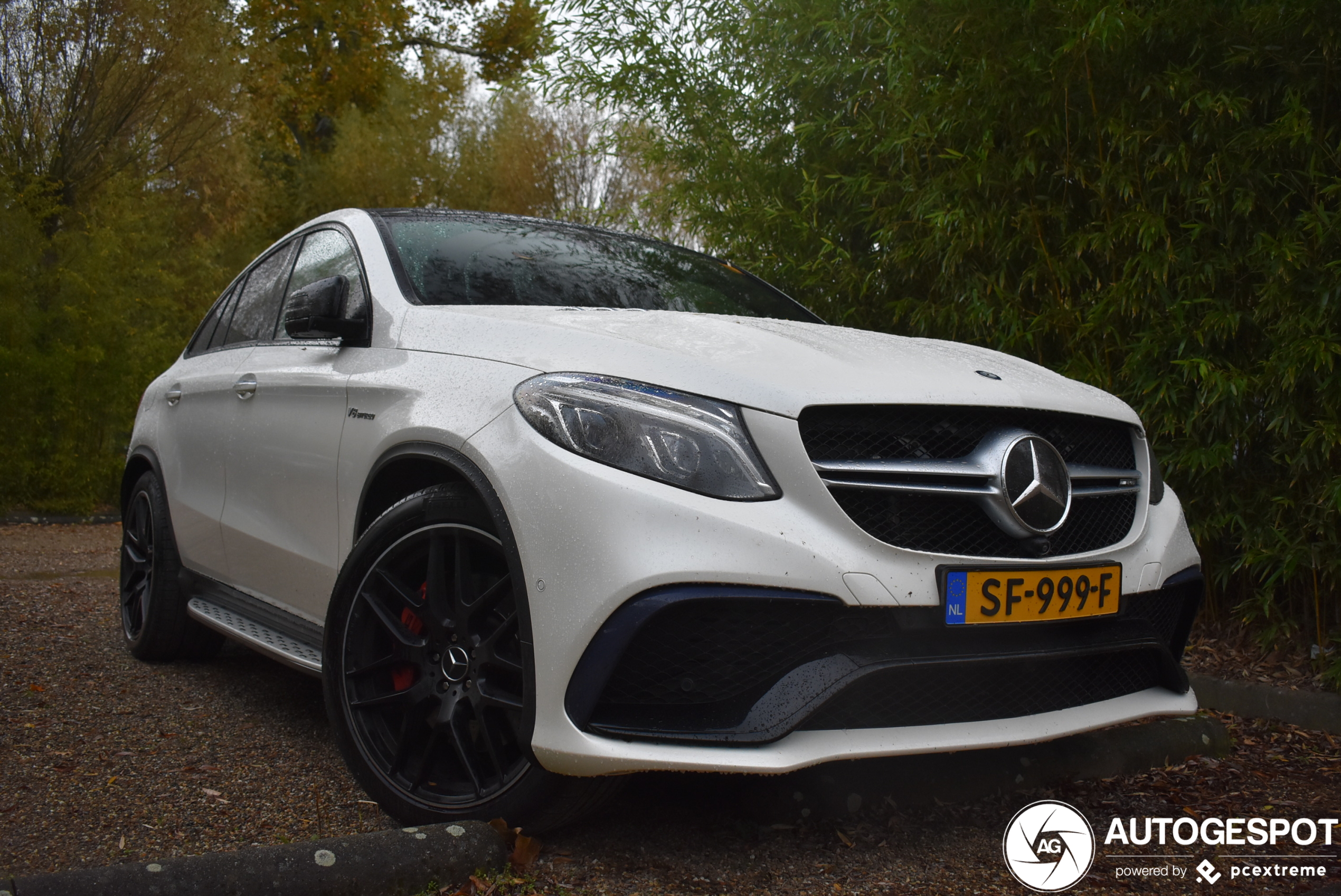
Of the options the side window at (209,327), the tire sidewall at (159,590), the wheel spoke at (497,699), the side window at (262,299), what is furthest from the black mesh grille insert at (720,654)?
Result: the side window at (209,327)

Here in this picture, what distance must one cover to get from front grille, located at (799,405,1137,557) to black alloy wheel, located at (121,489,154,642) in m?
2.95

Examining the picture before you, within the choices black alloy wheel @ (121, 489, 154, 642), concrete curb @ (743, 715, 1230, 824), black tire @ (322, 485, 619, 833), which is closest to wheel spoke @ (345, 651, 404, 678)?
black tire @ (322, 485, 619, 833)

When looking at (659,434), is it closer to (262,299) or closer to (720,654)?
(720,654)

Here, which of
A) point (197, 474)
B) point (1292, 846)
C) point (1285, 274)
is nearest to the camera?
point (1292, 846)

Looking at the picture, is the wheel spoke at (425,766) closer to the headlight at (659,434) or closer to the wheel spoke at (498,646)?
the wheel spoke at (498,646)

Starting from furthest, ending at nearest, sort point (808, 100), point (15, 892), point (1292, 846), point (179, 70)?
point (179, 70) < point (808, 100) < point (1292, 846) < point (15, 892)

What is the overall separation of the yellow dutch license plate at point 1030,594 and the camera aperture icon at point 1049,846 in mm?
540

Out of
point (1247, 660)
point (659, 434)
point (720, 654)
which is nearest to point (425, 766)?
point (720, 654)

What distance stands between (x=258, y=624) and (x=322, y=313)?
3.24ft

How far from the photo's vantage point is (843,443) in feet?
6.83

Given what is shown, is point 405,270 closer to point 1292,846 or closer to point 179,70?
point 1292,846

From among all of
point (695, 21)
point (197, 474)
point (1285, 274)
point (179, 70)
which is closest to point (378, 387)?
point (197, 474)

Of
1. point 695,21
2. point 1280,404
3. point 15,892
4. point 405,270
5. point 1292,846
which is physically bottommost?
point 1292,846

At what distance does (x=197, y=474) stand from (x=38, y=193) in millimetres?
8737
